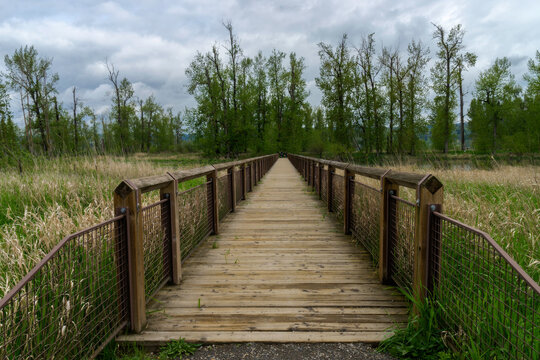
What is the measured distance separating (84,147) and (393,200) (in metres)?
7.32

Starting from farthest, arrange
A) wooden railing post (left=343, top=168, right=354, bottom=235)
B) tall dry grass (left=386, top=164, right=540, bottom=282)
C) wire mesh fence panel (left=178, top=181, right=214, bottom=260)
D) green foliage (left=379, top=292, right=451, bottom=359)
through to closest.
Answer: wooden railing post (left=343, top=168, right=354, bottom=235) < wire mesh fence panel (left=178, top=181, right=214, bottom=260) < tall dry grass (left=386, top=164, right=540, bottom=282) < green foliage (left=379, top=292, right=451, bottom=359)

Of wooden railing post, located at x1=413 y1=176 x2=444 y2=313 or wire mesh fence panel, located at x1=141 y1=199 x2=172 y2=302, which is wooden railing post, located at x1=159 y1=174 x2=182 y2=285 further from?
wooden railing post, located at x1=413 y1=176 x2=444 y2=313

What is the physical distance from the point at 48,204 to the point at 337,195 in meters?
4.81

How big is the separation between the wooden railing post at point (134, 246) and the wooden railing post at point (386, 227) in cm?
212

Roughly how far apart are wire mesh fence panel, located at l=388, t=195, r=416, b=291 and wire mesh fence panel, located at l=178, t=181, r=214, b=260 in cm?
210

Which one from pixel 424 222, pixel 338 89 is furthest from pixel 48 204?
pixel 338 89

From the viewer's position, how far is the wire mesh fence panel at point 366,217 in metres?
3.66

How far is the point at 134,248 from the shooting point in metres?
2.26

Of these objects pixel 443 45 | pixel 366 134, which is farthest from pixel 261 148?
pixel 443 45

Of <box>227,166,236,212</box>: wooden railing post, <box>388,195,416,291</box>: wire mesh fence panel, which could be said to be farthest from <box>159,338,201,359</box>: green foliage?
<box>227,166,236,212</box>: wooden railing post

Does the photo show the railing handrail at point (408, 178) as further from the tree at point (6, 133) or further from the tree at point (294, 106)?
Answer: the tree at point (294, 106)

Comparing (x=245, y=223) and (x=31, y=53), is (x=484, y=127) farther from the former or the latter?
(x=31, y=53)

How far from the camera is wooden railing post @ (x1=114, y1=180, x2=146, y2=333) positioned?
2234mm

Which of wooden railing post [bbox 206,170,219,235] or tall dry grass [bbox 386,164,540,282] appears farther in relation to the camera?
wooden railing post [bbox 206,170,219,235]
